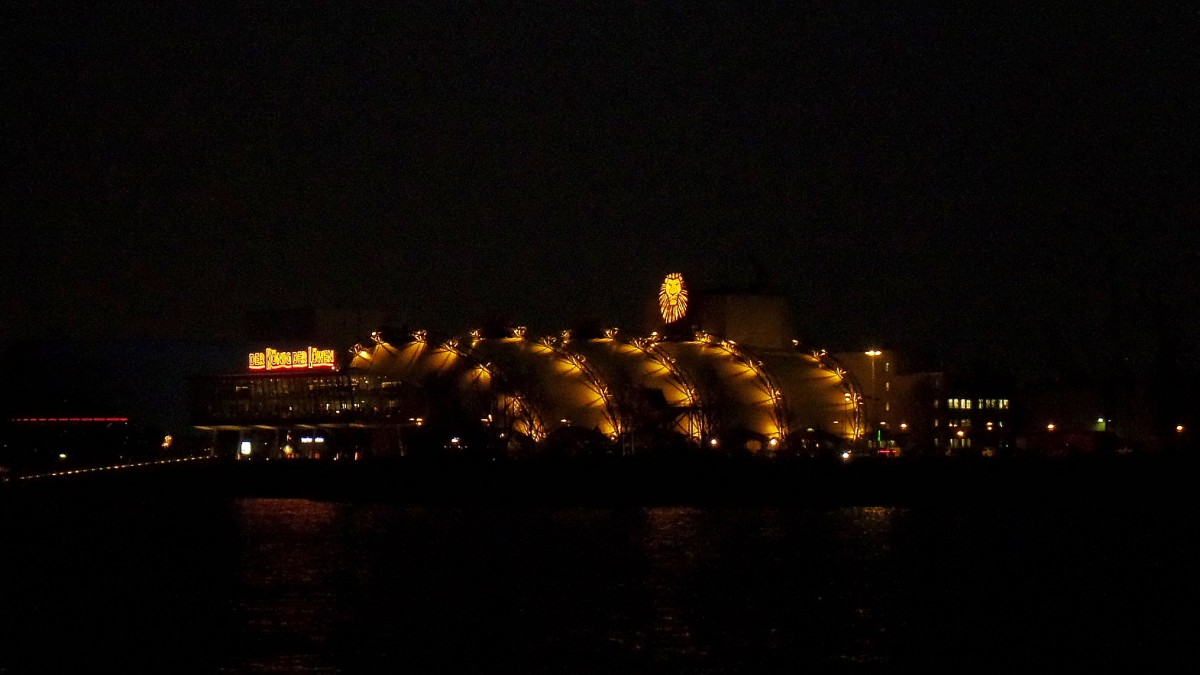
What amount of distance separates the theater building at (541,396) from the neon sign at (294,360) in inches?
3.3

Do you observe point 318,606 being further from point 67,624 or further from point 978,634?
point 978,634

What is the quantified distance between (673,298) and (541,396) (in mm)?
15144

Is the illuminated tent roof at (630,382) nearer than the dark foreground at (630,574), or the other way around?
the dark foreground at (630,574)

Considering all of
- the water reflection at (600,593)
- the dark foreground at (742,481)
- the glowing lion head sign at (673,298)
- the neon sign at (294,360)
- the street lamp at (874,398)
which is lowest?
the water reflection at (600,593)

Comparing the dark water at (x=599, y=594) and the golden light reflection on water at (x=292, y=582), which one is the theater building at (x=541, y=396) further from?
the dark water at (x=599, y=594)

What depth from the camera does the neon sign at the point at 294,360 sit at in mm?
85000

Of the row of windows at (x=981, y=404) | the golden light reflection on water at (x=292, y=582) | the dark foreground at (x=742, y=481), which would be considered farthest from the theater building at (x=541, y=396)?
the row of windows at (x=981, y=404)

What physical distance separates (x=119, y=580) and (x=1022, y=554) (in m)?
23.1

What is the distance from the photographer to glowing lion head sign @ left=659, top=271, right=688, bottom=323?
9325 cm

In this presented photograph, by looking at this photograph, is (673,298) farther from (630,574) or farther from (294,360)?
(630,574)

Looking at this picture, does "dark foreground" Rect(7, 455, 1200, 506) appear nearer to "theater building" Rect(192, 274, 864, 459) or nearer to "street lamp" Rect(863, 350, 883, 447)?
"theater building" Rect(192, 274, 864, 459)

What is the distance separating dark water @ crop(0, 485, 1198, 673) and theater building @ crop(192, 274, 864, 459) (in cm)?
2349

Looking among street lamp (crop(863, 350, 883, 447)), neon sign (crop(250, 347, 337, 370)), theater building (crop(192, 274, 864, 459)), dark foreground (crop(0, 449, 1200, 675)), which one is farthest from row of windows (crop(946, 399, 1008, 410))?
neon sign (crop(250, 347, 337, 370))

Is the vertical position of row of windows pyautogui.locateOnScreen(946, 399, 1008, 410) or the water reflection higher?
row of windows pyautogui.locateOnScreen(946, 399, 1008, 410)
